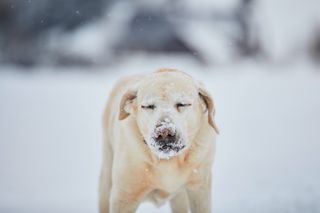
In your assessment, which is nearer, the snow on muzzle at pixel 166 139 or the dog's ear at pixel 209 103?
the snow on muzzle at pixel 166 139

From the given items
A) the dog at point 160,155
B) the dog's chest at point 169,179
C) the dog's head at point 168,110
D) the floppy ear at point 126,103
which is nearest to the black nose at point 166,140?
the dog's head at point 168,110

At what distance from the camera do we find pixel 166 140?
311cm

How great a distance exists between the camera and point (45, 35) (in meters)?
16.9

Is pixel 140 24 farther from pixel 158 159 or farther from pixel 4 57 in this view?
pixel 158 159

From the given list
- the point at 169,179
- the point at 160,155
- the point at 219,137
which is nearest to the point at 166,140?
the point at 160,155

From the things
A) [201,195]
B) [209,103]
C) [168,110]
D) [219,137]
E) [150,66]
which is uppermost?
[150,66]

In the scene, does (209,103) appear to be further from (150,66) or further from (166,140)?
(150,66)

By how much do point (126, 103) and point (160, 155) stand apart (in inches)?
21.0

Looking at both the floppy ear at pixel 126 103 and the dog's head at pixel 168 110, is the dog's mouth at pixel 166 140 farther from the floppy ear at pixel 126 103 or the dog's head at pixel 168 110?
the floppy ear at pixel 126 103

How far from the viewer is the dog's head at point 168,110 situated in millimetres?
3137

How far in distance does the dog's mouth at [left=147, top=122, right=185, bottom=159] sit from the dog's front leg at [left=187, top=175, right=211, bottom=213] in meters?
0.52

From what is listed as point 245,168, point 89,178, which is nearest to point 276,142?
point 245,168

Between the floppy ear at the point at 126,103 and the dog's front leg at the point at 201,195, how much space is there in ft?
2.04

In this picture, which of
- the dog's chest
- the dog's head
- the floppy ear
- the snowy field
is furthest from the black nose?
the snowy field
